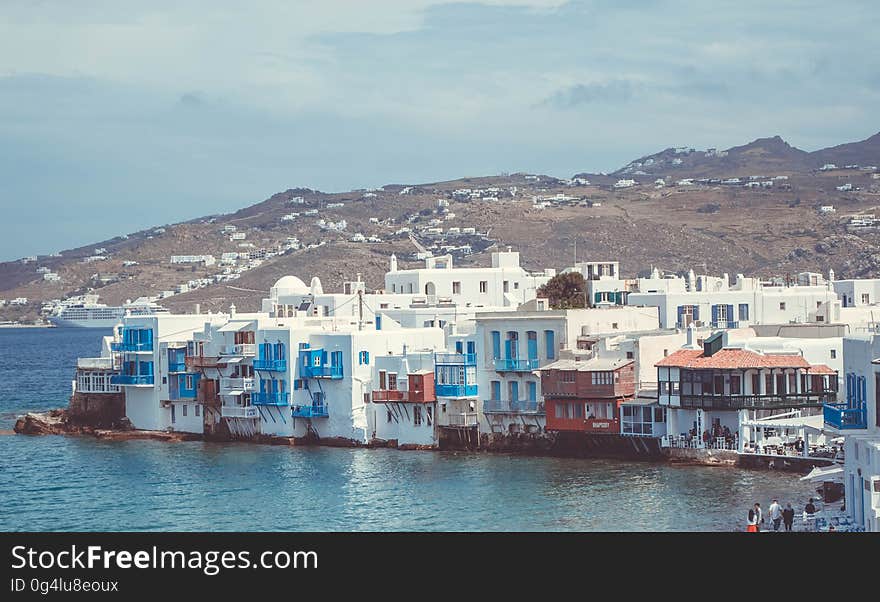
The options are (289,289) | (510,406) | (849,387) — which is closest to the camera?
(849,387)

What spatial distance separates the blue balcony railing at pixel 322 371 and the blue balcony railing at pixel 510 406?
14.1 ft

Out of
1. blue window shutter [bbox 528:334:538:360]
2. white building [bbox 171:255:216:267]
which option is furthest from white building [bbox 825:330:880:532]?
white building [bbox 171:255:216:267]

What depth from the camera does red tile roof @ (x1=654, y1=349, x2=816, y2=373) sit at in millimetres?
35094

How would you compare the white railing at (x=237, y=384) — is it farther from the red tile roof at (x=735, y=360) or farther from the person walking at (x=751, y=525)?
the person walking at (x=751, y=525)

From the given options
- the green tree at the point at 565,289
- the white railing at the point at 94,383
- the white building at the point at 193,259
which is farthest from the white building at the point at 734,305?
the white building at the point at 193,259

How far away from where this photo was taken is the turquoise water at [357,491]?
28.9 meters

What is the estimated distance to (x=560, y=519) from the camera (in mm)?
28281

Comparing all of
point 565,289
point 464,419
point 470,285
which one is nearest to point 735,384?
point 464,419

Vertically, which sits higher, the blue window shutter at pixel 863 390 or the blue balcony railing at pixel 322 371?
the blue balcony railing at pixel 322 371

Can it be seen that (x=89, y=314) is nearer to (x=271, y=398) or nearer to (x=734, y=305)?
(x=734, y=305)

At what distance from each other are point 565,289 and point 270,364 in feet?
56.1

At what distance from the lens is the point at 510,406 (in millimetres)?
39281
